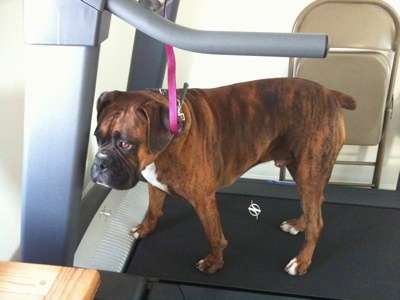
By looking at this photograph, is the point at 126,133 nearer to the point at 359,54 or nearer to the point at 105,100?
the point at 105,100

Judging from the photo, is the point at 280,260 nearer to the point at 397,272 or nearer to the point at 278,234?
the point at 278,234

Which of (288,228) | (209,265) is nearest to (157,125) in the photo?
→ (209,265)

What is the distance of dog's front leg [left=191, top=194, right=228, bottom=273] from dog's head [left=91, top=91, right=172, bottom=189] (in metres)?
0.37

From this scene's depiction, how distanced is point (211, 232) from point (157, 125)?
0.55 m

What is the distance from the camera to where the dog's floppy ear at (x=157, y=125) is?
1290 millimetres

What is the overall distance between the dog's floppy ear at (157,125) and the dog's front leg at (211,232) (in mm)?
364

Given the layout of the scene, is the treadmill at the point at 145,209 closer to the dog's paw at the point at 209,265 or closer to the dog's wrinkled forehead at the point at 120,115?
the dog's paw at the point at 209,265

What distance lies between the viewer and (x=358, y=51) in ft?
7.50

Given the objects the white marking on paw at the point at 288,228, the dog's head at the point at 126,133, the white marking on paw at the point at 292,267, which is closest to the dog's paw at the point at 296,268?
the white marking on paw at the point at 292,267

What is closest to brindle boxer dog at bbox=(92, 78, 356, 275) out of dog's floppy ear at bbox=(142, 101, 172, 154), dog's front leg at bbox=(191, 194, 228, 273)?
dog's front leg at bbox=(191, 194, 228, 273)

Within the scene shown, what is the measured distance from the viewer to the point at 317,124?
1.66m

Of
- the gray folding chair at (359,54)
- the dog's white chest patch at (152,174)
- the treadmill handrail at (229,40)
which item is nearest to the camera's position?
the treadmill handrail at (229,40)

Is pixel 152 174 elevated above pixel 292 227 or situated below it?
above

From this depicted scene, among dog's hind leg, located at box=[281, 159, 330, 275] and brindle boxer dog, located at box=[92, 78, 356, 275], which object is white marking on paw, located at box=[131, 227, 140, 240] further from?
dog's hind leg, located at box=[281, 159, 330, 275]
